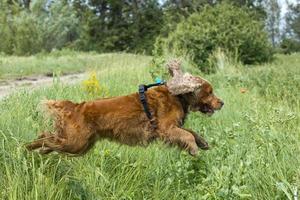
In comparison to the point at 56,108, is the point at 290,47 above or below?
below

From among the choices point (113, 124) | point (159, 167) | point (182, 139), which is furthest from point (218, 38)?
point (113, 124)

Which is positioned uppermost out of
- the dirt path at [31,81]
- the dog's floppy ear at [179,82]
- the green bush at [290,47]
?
the dog's floppy ear at [179,82]

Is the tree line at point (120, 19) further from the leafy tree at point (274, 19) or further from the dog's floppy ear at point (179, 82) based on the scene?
the dog's floppy ear at point (179, 82)

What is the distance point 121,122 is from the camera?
190 inches

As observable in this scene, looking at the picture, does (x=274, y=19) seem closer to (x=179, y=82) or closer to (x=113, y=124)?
(x=179, y=82)

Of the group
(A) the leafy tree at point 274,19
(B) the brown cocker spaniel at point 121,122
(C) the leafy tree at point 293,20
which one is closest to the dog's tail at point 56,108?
(B) the brown cocker spaniel at point 121,122

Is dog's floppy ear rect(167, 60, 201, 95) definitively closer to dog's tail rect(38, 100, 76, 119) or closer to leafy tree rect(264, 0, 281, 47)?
→ dog's tail rect(38, 100, 76, 119)

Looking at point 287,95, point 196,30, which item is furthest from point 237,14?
point 287,95

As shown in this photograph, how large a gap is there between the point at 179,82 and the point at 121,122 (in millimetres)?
736

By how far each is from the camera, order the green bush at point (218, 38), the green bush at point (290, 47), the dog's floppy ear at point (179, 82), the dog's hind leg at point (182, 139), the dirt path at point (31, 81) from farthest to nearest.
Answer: the green bush at point (290, 47) < the green bush at point (218, 38) < the dirt path at point (31, 81) < the dog's floppy ear at point (179, 82) < the dog's hind leg at point (182, 139)

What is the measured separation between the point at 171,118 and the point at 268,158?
100 cm

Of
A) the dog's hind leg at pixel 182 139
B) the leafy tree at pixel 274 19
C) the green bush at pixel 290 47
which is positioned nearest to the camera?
the dog's hind leg at pixel 182 139

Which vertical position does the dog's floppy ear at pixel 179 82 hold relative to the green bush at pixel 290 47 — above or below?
above

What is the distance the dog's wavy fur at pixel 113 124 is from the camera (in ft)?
15.5
